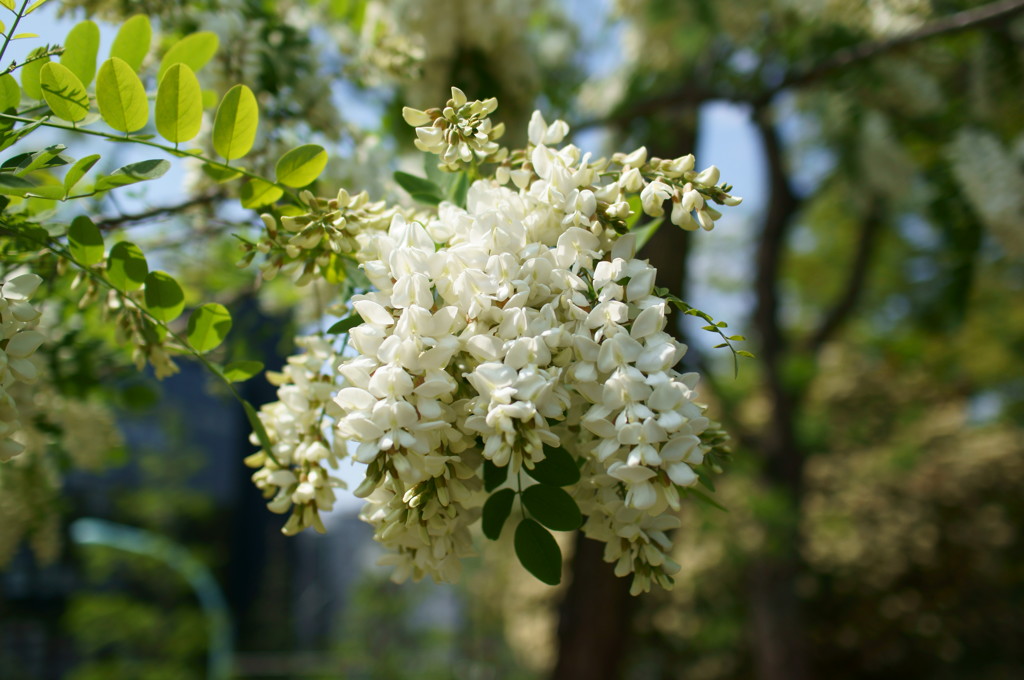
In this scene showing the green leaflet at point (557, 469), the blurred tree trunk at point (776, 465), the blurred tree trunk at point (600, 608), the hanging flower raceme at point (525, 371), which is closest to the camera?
the hanging flower raceme at point (525, 371)

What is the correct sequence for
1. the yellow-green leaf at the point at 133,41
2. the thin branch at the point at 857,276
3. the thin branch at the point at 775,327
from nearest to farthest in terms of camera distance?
the yellow-green leaf at the point at 133,41
the thin branch at the point at 775,327
the thin branch at the point at 857,276

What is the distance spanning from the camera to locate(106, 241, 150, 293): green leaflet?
91cm

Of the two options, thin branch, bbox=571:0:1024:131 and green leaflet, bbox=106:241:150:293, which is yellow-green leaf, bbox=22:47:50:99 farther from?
thin branch, bbox=571:0:1024:131

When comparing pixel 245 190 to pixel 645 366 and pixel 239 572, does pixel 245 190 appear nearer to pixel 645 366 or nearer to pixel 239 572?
pixel 645 366

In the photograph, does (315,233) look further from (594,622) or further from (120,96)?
(594,622)

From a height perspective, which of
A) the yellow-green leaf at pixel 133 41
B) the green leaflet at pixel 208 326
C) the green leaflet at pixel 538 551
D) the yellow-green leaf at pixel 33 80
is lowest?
the green leaflet at pixel 538 551

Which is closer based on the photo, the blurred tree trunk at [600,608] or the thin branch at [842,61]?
the thin branch at [842,61]

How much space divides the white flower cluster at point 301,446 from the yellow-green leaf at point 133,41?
470 mm

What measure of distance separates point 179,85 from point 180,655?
8298 mm

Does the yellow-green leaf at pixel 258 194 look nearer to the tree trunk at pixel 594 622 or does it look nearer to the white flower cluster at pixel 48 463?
the white flower cluster at pixel 48 463

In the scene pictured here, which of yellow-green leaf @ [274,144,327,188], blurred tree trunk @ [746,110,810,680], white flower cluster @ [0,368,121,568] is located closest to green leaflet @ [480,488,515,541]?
yellow-green leaf @ [274,144,327,188]

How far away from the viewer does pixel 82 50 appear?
0.95m

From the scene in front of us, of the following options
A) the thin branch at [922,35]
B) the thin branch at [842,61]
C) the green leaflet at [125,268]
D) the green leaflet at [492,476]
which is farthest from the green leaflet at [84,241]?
the thin branch at [922,35]

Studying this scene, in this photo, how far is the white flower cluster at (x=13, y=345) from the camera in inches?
27.7
